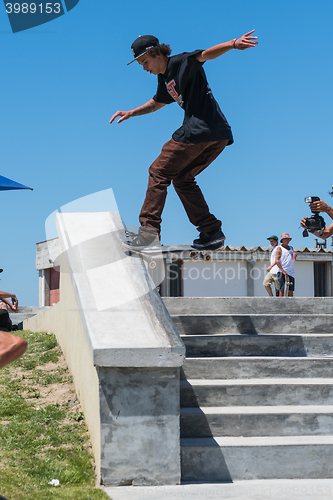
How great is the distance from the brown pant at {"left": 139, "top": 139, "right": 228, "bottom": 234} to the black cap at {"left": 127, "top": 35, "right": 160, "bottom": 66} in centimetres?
92

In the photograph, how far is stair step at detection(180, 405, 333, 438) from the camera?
13.5ft

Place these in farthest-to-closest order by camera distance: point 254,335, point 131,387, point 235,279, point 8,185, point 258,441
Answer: point 235,279, point 8,185, point 254,335, point 258,441, point 131,387

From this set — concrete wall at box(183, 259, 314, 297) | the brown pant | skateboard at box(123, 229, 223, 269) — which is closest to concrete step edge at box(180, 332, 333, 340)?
skateboard at box(123, 229, 223, 269)

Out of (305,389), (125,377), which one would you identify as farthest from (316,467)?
(125,377)

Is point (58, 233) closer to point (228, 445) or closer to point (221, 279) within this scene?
point (228, 445)

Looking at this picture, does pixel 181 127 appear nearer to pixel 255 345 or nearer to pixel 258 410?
pixel 255 345

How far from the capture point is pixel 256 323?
5465 millimetres

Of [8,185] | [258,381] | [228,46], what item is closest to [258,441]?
[258,381]

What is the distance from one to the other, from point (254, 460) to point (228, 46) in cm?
357

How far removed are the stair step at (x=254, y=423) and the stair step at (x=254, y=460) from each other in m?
0.18

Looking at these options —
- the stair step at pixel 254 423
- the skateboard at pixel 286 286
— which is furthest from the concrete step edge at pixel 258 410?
the skateboard at pixel 286 286

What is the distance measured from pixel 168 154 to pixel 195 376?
2.23 metres

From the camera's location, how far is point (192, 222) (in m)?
5.51

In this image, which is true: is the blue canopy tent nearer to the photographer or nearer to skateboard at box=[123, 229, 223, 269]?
skateboard at box=[123, 229, 223, 269]
